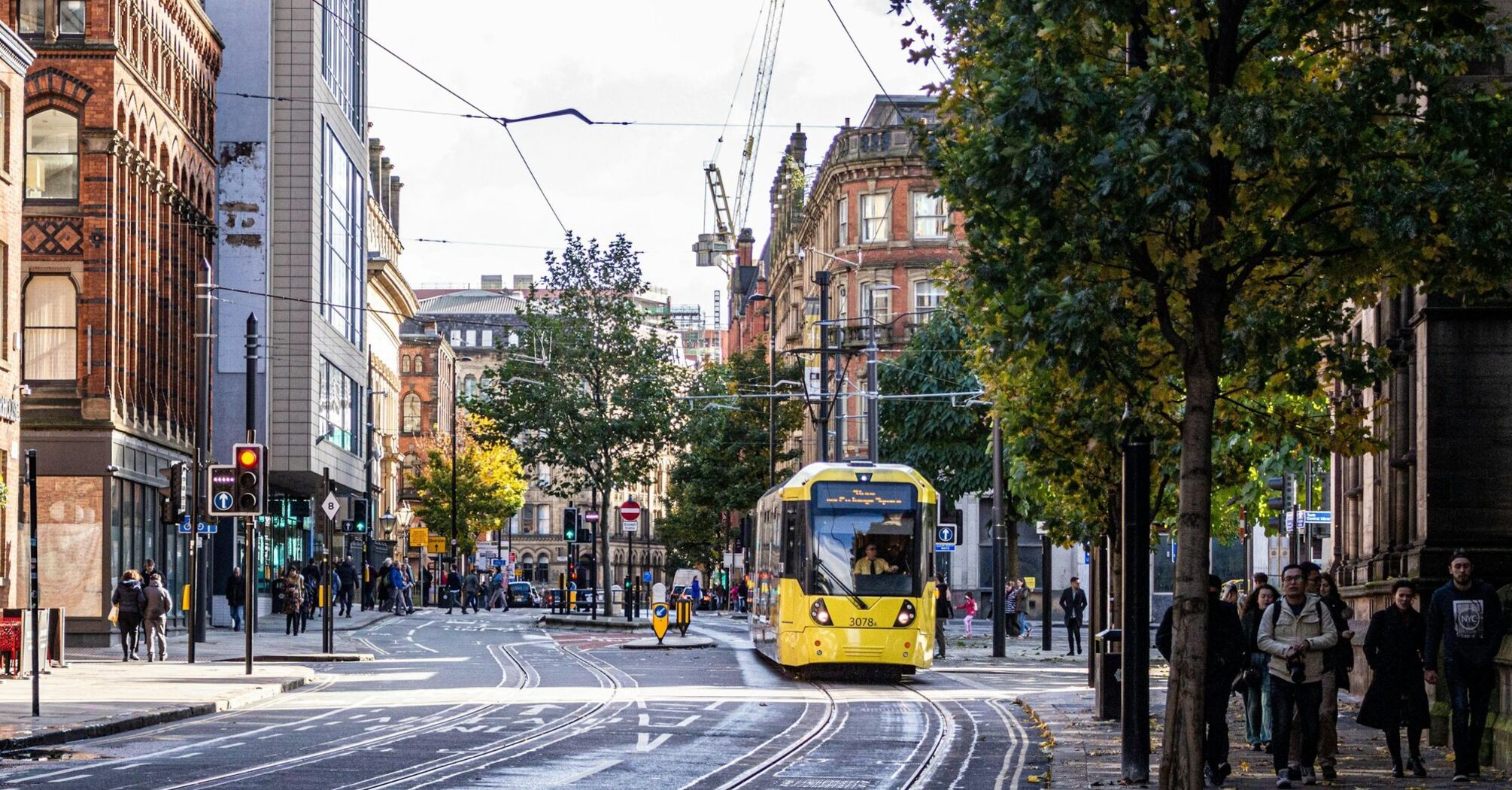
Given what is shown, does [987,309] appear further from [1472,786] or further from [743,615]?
[743,615]

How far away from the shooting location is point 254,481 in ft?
98.9

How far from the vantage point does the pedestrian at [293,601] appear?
48156 millimetres

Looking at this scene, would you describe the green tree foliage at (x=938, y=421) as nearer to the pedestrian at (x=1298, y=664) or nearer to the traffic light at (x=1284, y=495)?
the traffic light at (x=1284, y=495)

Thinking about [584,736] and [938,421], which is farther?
[938,421]

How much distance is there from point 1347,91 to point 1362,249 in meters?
1.09

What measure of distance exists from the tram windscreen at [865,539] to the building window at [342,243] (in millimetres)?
32834

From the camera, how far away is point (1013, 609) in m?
58.2

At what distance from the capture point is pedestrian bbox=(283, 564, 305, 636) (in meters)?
48.2

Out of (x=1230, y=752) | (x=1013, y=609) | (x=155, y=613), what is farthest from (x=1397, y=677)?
(x=1013, y=609)

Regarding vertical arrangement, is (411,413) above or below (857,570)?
above

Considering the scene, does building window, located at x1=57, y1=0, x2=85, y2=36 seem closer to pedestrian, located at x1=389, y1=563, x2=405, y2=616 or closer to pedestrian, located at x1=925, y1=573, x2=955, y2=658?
pedestrian, located at x1=925, y1=573, x2=955, y2=658

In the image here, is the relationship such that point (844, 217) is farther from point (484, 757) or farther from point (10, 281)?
point (484, 757)

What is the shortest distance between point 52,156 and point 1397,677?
110ft

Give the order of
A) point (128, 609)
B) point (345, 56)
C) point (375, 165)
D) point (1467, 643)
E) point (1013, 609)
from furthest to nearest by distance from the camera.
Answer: point (375, 165), point (345, 56), point (1013, 609), point (128, 609), point (1467, 643)
